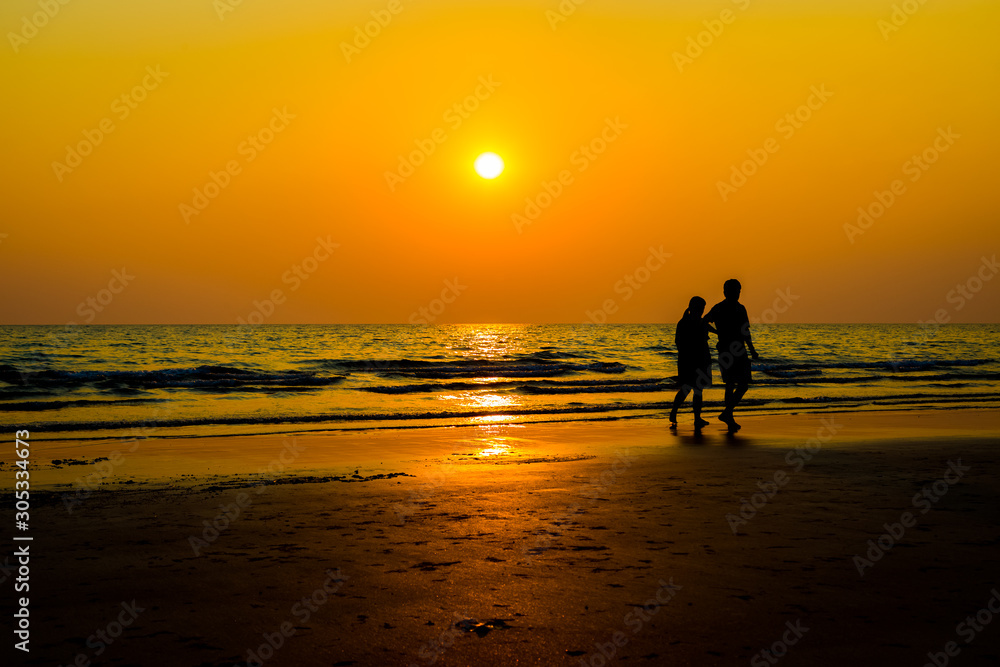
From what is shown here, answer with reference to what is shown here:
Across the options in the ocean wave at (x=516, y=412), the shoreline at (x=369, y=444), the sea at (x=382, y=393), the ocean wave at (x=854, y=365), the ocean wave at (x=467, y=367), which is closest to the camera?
the shoreline at (x=369, y=444)

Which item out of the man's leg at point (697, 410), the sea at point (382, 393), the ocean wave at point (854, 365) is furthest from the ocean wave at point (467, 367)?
the man's leg at point (697, 410)

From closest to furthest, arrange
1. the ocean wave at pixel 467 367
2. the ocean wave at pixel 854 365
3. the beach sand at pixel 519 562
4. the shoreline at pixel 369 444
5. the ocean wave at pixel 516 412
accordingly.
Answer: the beach sand at pixel 519 562
the shoreline at pixel 369 444
the ocean wave at pixel 516 412
the ocean wave at pixel 467 367
the ocean wave at pixel 854 365

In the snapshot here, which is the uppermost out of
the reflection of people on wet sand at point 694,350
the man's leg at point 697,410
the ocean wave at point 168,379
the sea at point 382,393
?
the reflection of people on wet sand at point 694,350

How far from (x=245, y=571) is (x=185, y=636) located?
1.11 m

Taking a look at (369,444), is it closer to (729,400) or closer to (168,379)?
(729,400)

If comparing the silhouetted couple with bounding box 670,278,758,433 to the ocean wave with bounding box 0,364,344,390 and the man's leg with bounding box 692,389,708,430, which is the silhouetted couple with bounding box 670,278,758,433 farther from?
the ocean wave with bounding box 0,364,344,390

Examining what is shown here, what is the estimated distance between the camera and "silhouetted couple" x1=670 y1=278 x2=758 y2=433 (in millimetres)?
12242

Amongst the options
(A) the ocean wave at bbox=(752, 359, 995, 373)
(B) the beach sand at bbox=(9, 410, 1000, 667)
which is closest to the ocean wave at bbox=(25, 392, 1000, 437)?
(B) the beach sand at bbox=(9, 410, 1000, 667)

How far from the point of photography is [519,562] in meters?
5.04

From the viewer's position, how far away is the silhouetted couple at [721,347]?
1224 cm

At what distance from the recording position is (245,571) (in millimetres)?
4934

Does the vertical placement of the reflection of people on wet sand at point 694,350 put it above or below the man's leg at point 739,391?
above

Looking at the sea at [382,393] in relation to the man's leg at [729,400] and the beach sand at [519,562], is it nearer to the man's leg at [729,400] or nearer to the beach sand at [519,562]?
the man's leg at [729,400]

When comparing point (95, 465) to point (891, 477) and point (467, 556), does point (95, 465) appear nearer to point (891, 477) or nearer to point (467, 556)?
point (467, 556)
